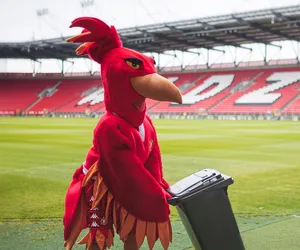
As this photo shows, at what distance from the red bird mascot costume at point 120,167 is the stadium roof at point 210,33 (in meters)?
30.4

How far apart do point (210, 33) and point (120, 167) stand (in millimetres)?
36930

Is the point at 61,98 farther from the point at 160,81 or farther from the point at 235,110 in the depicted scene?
the point at 160,81

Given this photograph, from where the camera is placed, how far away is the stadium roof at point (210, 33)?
3334 centimetres

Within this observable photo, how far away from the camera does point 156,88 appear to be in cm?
323

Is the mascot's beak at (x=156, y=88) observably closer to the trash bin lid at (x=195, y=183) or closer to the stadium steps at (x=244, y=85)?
the trash bin lid at (x=195, y=183)

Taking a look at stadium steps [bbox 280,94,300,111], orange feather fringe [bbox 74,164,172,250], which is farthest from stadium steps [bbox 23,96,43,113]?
orange feather fringe [bbox 74,164,172,250]

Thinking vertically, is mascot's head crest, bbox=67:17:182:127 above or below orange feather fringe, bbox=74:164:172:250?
above

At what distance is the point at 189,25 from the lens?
1455 inches

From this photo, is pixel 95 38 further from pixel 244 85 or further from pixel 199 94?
pixel 199 94

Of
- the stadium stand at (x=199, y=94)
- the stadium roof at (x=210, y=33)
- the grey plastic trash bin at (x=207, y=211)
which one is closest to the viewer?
the grey plastic trash bin at (x=207, y=211)

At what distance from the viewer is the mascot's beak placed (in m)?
3.23

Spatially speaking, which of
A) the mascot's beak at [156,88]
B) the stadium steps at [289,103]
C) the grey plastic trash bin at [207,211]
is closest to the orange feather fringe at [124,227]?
the grey plastic trash bin at [207,211]

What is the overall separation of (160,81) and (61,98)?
5192cm

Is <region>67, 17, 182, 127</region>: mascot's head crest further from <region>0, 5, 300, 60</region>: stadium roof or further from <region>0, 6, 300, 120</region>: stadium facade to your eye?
<region>0, 5, 300, 60</region>: stadium roof
